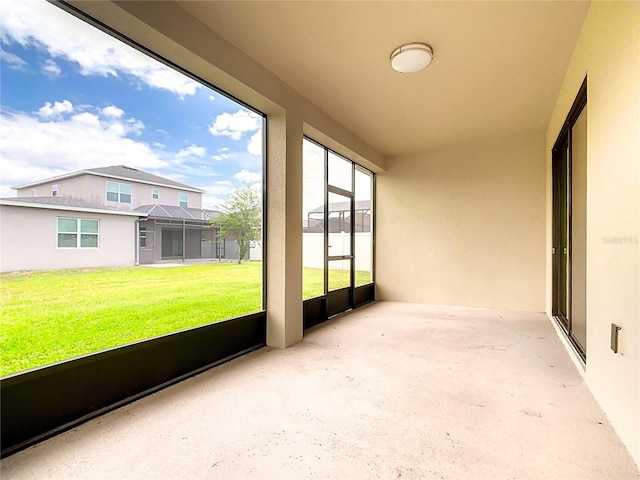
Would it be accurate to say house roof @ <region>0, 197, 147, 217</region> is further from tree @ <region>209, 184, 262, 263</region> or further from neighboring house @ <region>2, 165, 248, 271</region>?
tree @ <region>209, 184, 262, 263</region>

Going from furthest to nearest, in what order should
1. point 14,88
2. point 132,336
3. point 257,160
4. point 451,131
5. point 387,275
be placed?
point 387,275, point 451,131, point 257,160, point 132,336, point 14,88

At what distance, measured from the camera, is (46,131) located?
1975 mm

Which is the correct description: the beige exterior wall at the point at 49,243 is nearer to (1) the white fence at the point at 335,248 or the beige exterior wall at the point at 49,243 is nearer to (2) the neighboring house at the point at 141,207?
(2) the neighboring house at the point at 141,207

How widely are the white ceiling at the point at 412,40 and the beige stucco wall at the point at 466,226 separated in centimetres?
110

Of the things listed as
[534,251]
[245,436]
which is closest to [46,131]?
[245,436]

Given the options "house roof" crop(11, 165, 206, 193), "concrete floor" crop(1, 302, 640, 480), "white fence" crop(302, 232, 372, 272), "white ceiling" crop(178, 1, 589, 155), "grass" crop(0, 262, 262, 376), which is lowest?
"concrete floor" crop(1, 302, 640, 480)

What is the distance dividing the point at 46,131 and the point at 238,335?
2185mm

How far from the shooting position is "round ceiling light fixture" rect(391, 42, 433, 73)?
282 centimetres

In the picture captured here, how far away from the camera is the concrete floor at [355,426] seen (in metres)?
1.64

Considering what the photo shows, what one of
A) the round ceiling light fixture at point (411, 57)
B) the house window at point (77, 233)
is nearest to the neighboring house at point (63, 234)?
the house window at point (77, 233)

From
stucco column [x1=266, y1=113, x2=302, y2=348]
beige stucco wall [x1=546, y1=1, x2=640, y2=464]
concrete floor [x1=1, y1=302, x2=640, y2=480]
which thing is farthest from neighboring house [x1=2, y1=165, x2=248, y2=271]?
beige stucco wall [x1=546, y1=1, x2=640, y2=464]

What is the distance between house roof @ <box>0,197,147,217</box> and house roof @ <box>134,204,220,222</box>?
0.52ft

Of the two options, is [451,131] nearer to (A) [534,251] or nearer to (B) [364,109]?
(B) [364,109]

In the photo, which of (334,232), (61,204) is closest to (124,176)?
(61,204)
